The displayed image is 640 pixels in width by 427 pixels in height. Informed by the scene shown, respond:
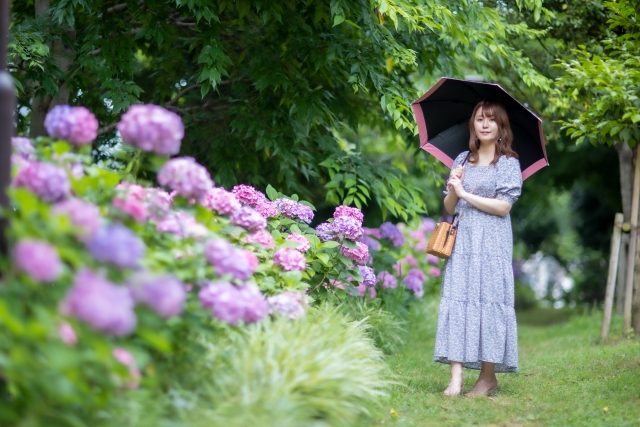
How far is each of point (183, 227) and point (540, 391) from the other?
2.77 meters

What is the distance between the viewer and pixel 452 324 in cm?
459

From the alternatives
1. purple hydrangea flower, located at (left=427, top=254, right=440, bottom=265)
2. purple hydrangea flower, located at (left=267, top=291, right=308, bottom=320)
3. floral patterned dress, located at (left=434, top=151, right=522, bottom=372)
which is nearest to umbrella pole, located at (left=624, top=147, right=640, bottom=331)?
purple hydrangea flower, located at (left=427, top=254, right=440, bottom=265)

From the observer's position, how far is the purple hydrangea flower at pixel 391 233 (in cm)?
704

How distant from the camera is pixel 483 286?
15.1ft

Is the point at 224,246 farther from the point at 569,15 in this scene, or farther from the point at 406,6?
the point at 569,15

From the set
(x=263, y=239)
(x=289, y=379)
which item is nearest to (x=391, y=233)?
(x=263, y=239)

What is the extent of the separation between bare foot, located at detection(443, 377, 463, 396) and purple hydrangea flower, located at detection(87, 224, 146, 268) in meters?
2.66

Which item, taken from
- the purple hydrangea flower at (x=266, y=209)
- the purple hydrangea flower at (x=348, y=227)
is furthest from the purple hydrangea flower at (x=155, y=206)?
the purple hydrangea flower at (x=348, y=227)

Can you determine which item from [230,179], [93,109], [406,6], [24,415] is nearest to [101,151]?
[93,109]

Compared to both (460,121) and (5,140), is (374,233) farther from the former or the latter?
(5,140)

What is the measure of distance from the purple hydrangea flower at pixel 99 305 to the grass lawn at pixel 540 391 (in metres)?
1.89

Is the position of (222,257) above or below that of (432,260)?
below

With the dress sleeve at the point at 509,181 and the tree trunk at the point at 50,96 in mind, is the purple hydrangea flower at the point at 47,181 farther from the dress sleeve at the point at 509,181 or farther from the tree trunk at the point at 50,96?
the tree trunk at the point at 50,96

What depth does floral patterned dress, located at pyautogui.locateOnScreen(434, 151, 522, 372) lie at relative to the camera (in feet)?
15.0
